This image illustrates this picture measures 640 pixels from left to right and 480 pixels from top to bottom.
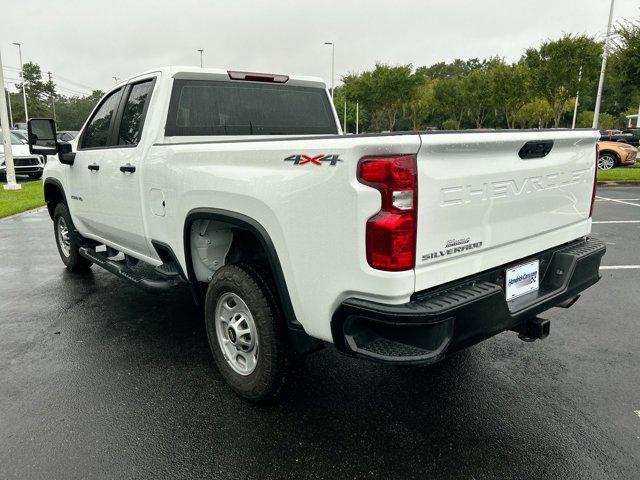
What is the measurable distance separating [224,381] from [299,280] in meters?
1.26

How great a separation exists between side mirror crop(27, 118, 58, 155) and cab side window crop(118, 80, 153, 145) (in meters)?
1.17

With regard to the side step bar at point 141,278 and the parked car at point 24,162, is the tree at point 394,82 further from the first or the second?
the side step bar at point 141,278

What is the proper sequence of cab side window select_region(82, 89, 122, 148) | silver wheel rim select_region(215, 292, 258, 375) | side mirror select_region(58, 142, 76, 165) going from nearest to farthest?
silver wheel rim select_region(215, 292, 258, 375)
cab side window select_region(82, 89, 122, 148)
side mirror select_region(58, 142, 76, 165)

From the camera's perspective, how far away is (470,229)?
7.81 feet

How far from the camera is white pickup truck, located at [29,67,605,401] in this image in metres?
2.14

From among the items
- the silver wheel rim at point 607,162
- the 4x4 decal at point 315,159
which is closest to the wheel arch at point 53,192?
the 4x4 decal at point 315,159

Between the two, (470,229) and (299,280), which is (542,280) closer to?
(470,229)

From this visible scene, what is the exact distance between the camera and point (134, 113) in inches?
158

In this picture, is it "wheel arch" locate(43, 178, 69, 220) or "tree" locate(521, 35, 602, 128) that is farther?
"tree" locate(521, 35, 602, 128)

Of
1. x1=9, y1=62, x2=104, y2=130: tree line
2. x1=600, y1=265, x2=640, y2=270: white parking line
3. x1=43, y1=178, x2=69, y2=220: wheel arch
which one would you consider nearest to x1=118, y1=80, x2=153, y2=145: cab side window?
x1=43, y1=178, x2=69, y2=220: wheel arch

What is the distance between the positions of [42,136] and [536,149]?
4.46 meters

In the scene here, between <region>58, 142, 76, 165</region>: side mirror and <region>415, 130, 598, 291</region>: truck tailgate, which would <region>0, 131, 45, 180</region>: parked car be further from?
<region>415, 130, 598, 291</region>: truck tailgate

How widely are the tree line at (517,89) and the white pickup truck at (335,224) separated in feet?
49.3

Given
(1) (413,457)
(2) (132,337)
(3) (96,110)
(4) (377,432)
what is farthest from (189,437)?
(3) (96,110)
